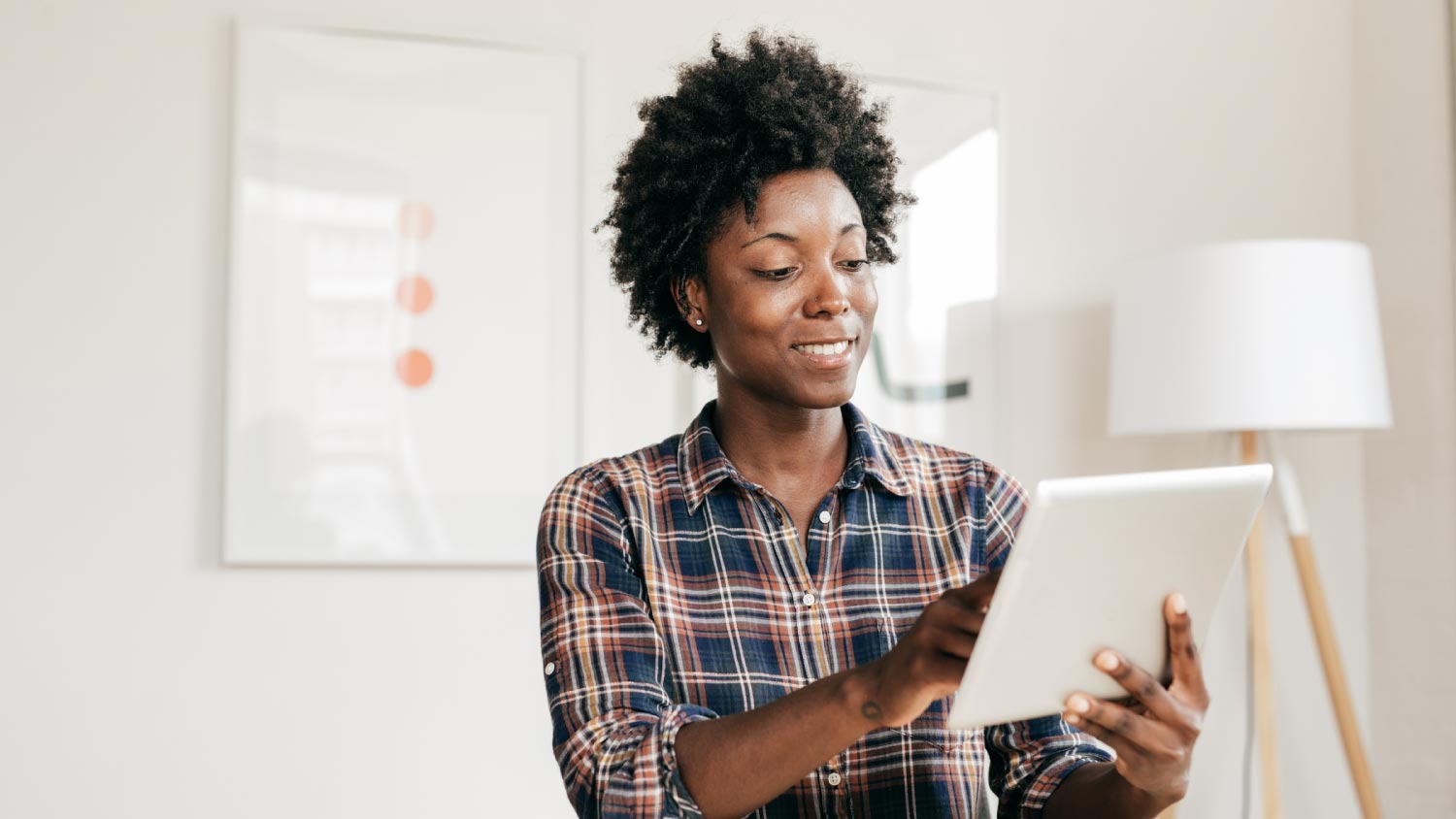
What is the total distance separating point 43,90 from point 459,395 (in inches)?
32.0

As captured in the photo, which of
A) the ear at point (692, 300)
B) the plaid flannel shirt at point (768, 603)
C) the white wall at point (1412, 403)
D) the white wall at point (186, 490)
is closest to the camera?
the plaid flannel shirt at point (768, 603)

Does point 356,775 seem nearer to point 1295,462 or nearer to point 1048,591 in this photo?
point 1048,591

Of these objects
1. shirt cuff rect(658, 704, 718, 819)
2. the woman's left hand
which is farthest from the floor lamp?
shirt cuff rect(658, 704, 718, 819)

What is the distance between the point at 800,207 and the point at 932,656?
1.80 ft

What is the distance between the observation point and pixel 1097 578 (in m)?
0.88

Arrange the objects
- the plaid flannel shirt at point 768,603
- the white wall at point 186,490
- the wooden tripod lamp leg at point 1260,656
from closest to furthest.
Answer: the plaid flannel shirt at point 768,603 < the white wall at point 186,490 < the wooden tripod lamp leg at point 1260,656

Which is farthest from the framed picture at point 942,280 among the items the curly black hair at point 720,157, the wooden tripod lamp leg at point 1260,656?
the curly black hair at point 720,157

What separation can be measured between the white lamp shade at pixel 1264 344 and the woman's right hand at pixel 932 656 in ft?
4.73

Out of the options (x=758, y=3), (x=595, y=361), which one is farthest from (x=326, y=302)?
(x=758, y=3)

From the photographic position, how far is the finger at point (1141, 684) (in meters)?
0.92

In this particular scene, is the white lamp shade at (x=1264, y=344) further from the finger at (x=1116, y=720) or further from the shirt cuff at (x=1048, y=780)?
the finger at (x=1116, y=720)

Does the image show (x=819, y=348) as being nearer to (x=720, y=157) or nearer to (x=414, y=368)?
(x=720, y=157)

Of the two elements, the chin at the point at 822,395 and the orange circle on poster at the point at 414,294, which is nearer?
the chin at the point at 822,395

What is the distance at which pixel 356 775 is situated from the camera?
2.13 m
